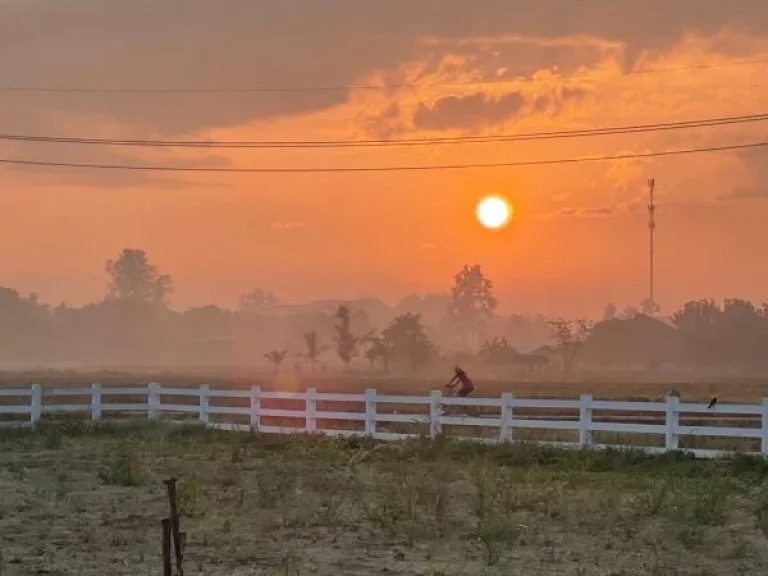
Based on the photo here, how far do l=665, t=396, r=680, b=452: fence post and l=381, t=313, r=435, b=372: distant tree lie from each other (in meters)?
129

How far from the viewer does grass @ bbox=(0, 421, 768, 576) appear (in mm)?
11758

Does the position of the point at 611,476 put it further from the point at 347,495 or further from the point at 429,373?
the point at 429,373

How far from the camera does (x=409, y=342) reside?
490 feet

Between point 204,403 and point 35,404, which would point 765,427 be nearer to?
point 204,403

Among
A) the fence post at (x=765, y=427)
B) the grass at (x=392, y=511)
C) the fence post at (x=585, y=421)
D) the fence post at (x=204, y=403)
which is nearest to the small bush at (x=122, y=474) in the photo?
the grass at (x=392, y=511)

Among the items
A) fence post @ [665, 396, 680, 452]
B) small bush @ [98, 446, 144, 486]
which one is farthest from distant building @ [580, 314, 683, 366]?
small bush @ [98, 446, 144, 486]

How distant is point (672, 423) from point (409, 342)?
424ft

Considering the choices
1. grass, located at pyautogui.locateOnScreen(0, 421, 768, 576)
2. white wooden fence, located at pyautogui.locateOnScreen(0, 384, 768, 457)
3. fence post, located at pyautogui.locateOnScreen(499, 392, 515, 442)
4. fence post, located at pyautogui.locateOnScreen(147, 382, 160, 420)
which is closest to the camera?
grass, located at pyautogui.locateOnScreen(0, 421, 768, 576)

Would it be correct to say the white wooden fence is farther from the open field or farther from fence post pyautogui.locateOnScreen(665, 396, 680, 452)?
the open field

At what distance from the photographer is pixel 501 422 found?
22.4m

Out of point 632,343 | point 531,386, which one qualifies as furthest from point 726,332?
point 531,386

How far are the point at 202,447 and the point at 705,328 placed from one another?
160412 millimetres

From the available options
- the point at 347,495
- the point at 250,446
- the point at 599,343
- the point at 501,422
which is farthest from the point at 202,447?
the point at 599,343

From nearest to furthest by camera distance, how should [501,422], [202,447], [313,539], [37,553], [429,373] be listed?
[37,553] < [313,539] < [501,422] < [202,447] < [429,373]
